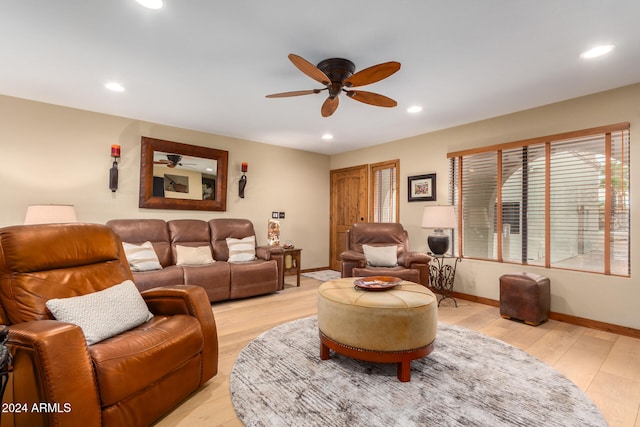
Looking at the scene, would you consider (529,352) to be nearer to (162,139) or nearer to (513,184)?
(513,184)

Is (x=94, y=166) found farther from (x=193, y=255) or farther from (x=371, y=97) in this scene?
(x=371, y=97)

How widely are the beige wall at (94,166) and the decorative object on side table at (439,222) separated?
8.90 feet

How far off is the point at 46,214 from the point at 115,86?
58.3 inches

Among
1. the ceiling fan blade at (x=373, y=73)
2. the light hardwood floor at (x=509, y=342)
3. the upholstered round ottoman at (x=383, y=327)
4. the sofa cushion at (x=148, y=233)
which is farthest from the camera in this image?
the sofa cushion at (x=148, y=233)

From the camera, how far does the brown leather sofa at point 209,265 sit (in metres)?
3.55

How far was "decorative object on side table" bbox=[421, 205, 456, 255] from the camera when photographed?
3.75 meters

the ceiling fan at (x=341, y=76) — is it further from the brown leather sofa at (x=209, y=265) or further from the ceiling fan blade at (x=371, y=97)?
the brown leather sofa at (x=209, y=265)

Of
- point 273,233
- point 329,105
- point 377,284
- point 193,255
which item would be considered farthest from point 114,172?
point 377,284

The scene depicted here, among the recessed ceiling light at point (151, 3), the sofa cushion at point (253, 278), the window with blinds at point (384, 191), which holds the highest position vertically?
the recessed ceiling light at point (151, 3)

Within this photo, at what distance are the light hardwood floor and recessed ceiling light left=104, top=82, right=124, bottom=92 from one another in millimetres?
2683

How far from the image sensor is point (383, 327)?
75.8 inches

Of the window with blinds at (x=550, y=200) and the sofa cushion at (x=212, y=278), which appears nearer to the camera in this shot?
the window with blinds at (x=550, y=200)

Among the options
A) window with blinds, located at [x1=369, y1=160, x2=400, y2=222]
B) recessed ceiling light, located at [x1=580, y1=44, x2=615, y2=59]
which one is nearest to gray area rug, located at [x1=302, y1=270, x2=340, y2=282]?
window with blinds, located at [x1=369, y1=160, x2=400, y2=222]

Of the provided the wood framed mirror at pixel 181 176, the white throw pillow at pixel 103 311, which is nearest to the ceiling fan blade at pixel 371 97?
the white throw pillow at pixel 103 311
